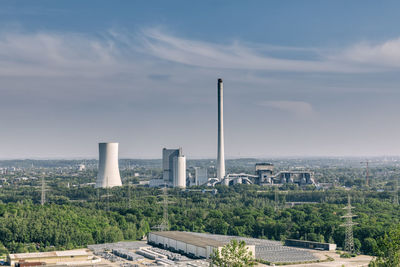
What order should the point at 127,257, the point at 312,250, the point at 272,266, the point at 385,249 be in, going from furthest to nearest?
the point at 312,250, the point at 127,257, the point at 272,266, the point at 385,249

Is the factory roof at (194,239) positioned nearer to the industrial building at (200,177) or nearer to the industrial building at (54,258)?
the industrial building at (54,258)

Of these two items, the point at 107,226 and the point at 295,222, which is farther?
the point at 295,222

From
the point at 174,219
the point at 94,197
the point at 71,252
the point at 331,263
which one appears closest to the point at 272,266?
the point at 331,263

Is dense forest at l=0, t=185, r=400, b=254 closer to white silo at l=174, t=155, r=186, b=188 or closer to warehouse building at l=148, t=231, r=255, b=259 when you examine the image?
warehouse building at l=148, t=231, r=255, b=259

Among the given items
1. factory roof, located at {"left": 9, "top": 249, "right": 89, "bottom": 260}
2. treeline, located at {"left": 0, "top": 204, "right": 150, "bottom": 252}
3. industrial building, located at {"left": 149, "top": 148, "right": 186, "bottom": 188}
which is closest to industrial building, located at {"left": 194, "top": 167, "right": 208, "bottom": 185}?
industrial building, located at {"left": 149, "top": 148, "right": 186, "bottom": 188}

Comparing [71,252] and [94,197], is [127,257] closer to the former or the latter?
[71,252]

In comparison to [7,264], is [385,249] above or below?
above

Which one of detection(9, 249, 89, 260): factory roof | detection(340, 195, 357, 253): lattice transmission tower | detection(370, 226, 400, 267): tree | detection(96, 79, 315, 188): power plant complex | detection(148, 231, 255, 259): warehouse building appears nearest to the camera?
detection(370, 226, 400, 267): tree

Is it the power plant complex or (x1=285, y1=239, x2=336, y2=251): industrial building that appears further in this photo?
the power plant complex
